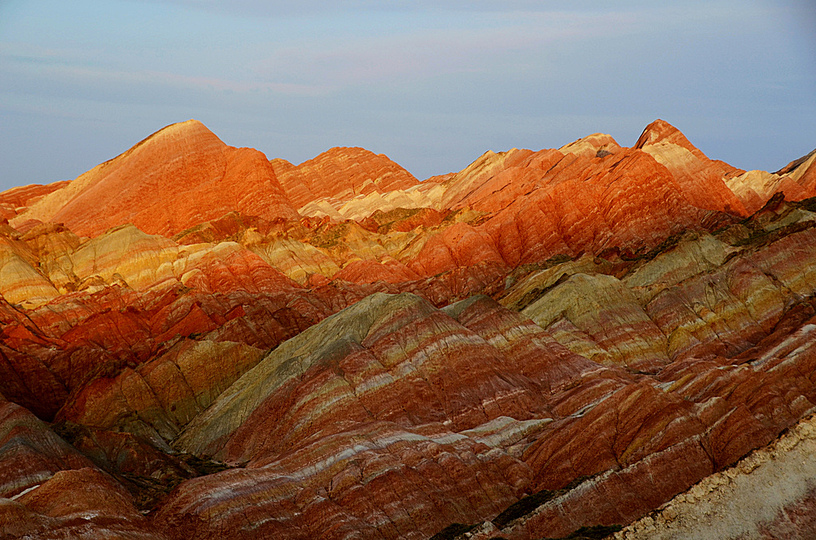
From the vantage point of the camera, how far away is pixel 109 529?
53.1m

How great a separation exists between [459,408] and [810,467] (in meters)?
31.0

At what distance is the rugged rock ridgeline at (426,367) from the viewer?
60.8 meters

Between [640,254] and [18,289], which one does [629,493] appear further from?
[18,289]

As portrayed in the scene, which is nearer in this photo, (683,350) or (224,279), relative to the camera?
(683,350)

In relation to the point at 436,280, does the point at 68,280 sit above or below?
above

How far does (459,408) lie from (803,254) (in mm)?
55016

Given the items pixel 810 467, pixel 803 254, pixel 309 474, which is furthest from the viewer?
pixel 803 254

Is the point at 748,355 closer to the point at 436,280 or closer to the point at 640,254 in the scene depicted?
the point at 640,254

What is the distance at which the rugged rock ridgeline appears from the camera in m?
60.8

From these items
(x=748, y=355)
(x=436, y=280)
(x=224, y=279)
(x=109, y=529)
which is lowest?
(x=748, y=355)

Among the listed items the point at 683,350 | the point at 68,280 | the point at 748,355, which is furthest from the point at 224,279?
the point at 748,355

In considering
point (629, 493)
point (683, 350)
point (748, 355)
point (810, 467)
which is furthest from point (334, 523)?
point (683, 350)

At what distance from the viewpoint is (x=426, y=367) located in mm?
86812

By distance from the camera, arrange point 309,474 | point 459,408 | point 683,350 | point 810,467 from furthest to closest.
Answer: point 683,350, point 459,408, point 309,474, point 810,467
